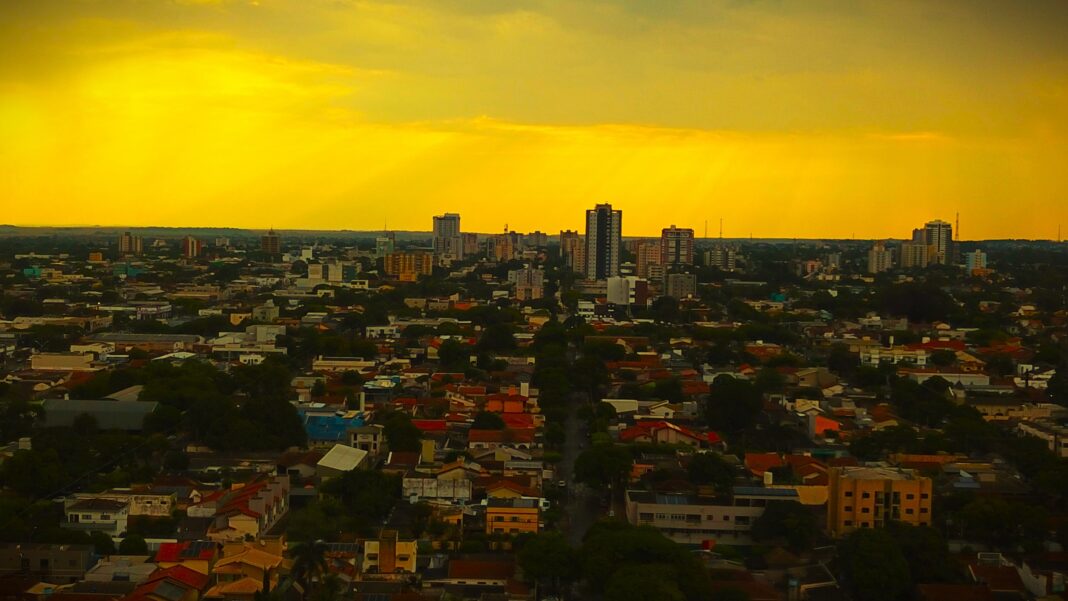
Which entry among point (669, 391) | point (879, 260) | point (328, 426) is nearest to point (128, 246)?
point (879, 260)

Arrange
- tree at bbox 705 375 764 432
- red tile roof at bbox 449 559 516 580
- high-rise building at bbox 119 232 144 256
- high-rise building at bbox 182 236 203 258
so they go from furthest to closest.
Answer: high-rise building at bbox 119 232 144 256 → high-rise building at bbox 182 236 203 258 → tree at bbox 705 375 764 432 → red tile roof at bbox 449 559 516 580

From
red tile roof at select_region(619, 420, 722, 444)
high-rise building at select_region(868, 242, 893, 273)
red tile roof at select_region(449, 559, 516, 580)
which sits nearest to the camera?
red tile roof at select_region(449, 559, 516, 580)

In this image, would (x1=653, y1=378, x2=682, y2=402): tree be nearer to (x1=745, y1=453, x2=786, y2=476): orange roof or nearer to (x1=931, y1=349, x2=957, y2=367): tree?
(x1=745, y1=453, x2=786, y2=476): orange roof

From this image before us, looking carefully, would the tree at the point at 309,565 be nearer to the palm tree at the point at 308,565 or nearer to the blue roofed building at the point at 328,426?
the palm tree at the point at 308,565

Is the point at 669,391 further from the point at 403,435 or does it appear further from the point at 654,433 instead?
the point at 403,435

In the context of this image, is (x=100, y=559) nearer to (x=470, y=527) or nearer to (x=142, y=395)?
(x=470, y=527)

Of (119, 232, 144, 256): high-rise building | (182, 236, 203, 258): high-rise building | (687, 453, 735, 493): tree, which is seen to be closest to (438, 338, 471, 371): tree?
(687, 453, 735, 493): tree

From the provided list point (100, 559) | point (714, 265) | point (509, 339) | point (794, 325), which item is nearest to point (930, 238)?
point (714, 265)
